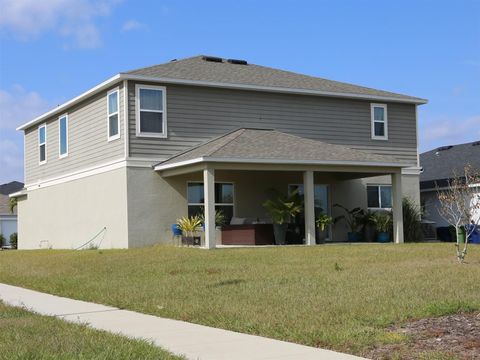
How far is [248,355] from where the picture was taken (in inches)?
302

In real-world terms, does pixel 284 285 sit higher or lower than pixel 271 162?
lower

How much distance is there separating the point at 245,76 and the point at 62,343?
19240 mm

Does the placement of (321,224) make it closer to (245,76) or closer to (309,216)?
(309,216)

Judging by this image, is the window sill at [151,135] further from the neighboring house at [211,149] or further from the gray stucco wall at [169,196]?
the gray stucco wall at [169,196]

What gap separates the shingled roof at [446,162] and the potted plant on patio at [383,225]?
17.9ft

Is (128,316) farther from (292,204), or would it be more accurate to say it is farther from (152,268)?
(292,204)

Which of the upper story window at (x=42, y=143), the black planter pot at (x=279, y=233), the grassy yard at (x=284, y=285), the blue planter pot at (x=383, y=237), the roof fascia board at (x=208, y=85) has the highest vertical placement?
the roof fascia board at (x=208, y=85)

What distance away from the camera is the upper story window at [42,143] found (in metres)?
30.7

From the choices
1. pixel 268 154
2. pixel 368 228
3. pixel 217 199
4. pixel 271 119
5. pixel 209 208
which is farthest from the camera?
pixel 368 228

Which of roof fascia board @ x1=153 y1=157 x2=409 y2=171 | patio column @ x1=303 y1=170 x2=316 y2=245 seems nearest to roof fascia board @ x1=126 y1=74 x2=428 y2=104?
roof fascia board @ x1=153 y1=157 x2=409 y2=171

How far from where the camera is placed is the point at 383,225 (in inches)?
1004

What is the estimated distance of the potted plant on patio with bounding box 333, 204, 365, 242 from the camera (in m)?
26.4

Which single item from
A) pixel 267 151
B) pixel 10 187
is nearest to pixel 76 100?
pixel 267 151

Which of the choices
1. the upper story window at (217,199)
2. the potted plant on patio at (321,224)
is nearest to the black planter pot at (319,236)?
the potted plant on patio at (321,224)
